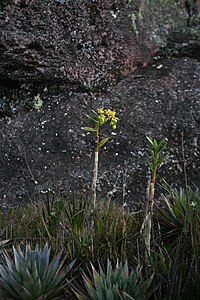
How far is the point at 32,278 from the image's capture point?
7.69ft

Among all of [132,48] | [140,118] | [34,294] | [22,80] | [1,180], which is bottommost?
[34,294]

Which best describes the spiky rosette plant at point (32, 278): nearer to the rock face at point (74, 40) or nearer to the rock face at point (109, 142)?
the rock face at point (109, 142)

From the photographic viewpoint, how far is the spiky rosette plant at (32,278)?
2312mm

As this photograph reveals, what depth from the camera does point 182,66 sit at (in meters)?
5.49

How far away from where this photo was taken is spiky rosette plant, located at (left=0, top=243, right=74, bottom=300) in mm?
2312

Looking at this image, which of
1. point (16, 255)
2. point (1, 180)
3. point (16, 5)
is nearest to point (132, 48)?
point (16, 5)

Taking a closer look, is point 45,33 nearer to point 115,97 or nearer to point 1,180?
point 115,97

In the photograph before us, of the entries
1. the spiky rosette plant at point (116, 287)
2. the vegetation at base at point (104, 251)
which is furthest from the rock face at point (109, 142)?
the spiky rosette plant at point (116, 287)

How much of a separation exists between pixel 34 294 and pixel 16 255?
23cm

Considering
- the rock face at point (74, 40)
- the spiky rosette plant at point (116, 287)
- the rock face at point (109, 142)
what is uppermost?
the rock face at point (74, 40)

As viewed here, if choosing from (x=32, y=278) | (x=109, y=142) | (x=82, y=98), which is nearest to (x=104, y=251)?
(x=32, y=278)

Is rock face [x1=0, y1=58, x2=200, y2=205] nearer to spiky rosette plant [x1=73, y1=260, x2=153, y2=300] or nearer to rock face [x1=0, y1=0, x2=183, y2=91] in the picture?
rock face [x1=0, y1=0, x2=183, y2=91]

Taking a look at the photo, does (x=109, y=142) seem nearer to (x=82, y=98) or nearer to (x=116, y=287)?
(x=82, y=98)

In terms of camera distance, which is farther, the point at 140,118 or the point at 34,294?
the point at 140,118
